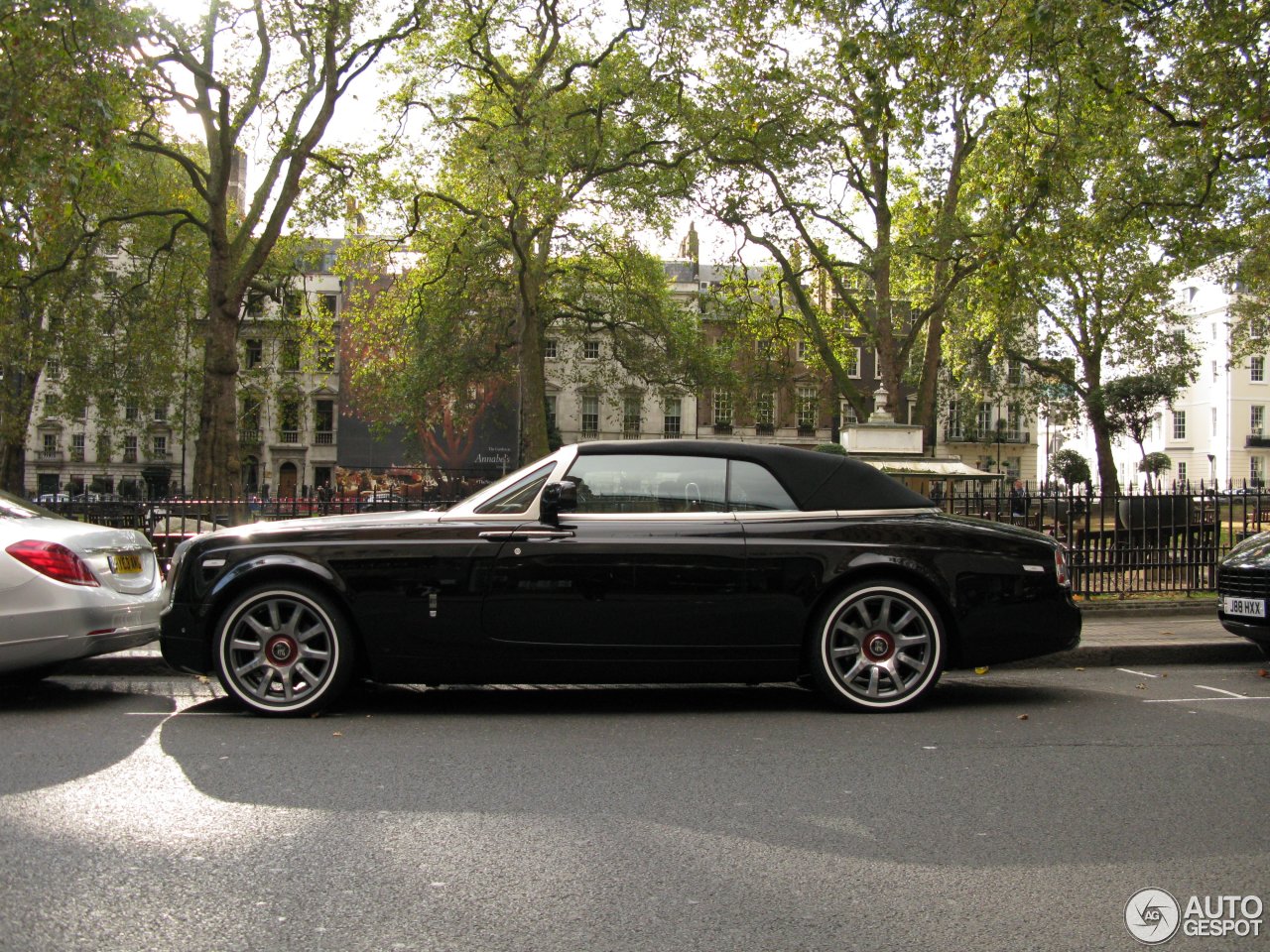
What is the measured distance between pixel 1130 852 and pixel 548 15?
2545 cm

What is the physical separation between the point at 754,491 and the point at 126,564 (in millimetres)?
4047

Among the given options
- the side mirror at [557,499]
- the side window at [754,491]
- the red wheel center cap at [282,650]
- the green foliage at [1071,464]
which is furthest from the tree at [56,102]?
the green foliage at [1071,464]

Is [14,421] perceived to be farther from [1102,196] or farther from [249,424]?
[1102,196]

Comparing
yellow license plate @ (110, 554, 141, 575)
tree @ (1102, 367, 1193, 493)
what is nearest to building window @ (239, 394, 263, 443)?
tree @ (1102, 367, 1193, 493)

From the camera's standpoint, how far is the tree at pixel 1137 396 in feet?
142

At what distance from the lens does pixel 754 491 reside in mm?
6602

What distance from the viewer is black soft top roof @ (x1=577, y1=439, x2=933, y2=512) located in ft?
21.7

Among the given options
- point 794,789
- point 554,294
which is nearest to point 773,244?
point 554,294

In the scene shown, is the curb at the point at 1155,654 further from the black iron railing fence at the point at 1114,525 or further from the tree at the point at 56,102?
the tree at the point at 56,102

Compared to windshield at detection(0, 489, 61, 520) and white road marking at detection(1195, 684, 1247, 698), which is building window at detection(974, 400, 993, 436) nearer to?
white road marking at detection(1195, 684, 1247, 698)

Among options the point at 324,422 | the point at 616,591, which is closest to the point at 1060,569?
the point at 616,591

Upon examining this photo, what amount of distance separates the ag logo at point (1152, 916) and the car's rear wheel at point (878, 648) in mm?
2930

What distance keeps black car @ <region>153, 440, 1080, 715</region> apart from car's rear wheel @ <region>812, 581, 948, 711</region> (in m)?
0.01

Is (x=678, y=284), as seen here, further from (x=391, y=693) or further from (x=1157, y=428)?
(x=391, y=693)
